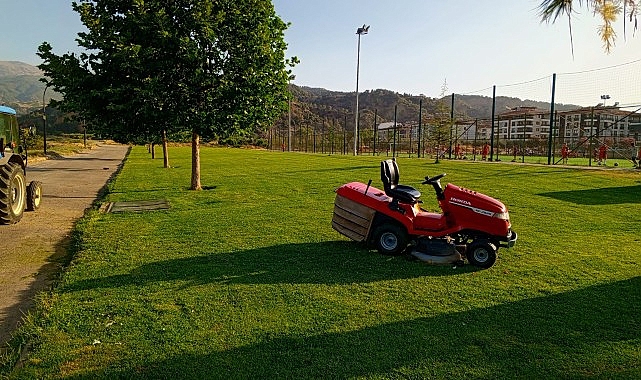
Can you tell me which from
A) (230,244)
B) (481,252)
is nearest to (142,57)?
(230,244)

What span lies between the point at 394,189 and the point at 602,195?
8536mm

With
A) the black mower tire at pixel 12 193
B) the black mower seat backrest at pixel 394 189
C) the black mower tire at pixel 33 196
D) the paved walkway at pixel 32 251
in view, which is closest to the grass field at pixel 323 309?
the paved walkway at pixel 32 251

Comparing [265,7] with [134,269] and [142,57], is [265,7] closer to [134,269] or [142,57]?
[142,57]

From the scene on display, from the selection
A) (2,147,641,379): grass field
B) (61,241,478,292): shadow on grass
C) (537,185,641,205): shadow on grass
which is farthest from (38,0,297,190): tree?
(537,185,641,205): shadow on grass

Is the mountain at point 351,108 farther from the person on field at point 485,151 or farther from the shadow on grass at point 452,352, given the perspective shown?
the shadow on grass at point 452,352

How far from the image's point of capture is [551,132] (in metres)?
26.5

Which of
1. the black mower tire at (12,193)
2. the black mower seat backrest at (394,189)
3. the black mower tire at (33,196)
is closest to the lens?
the black mower seat backrest at (394,189)

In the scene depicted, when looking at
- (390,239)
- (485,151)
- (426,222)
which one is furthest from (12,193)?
(485,151)

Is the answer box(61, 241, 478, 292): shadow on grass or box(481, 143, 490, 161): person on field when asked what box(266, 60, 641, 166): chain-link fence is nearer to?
box(481, 143, 490, 161): person on field

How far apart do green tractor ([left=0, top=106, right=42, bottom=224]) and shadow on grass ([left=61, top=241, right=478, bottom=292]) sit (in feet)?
15.3

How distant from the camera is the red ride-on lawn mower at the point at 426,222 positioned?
5898 mm

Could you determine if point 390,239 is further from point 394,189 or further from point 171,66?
point 171,66

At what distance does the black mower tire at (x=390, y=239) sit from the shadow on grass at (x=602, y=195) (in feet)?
21.9

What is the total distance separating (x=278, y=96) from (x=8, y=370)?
11033 millimetres
